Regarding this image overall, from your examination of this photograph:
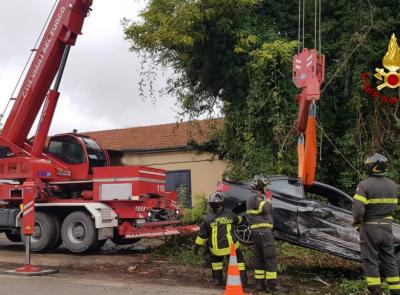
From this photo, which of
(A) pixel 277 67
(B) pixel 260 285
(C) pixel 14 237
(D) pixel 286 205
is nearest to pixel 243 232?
(D) pixel 286 205

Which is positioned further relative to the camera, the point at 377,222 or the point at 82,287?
the point at 82,287

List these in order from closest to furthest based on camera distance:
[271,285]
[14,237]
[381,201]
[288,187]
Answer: [381,201]
[271,285]
[288,187]
[14,237]

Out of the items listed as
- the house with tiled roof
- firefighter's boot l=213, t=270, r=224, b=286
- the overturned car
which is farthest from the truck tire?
the house with tiled roof

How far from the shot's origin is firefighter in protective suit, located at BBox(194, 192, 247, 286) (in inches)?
309

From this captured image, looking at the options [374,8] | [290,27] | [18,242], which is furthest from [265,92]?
[18,242]

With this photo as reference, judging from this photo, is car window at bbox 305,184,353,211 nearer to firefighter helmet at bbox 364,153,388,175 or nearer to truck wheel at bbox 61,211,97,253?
firefighter helmet at bbox 364,153,388,175

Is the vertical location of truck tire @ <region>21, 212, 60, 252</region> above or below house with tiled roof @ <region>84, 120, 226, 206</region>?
below

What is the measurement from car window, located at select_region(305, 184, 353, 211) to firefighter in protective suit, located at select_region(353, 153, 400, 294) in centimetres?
273

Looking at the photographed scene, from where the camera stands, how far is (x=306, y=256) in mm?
10344

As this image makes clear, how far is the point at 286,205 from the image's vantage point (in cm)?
912

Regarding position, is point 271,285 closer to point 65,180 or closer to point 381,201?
point 381,201

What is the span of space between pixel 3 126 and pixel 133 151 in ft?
39.3

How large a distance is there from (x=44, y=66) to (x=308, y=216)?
23.6ft

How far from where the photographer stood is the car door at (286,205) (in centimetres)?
895
